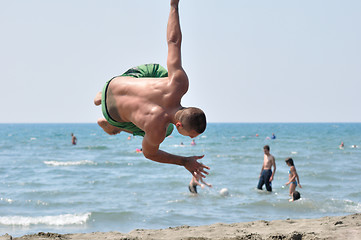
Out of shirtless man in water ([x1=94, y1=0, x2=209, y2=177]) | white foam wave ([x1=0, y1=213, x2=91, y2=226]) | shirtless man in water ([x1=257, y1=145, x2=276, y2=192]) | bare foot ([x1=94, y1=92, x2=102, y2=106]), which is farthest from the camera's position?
shirtless man in water ([x1=257, y1=145, x2=276, y2=192])

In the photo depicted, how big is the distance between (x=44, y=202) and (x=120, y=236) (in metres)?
6.97

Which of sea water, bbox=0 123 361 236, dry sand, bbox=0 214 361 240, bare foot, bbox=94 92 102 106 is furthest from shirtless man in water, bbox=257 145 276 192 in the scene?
bare foot, bbox=94 92 102 106

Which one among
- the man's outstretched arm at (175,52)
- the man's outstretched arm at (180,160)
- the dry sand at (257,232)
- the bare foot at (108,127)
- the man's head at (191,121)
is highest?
the man's outstretched arm at (175,52)

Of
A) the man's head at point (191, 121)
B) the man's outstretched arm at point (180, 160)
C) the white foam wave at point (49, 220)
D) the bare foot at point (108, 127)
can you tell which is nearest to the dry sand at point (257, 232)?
the white foam wave at point (49, 220)

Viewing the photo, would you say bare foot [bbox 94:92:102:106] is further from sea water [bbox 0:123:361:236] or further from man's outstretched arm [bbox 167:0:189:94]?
sea water [bbox 0:123:361:236]

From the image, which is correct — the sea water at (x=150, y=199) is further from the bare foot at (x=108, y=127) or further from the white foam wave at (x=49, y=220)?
the bare foot at (x=108, y=127)

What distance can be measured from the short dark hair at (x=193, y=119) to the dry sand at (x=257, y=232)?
4162mm

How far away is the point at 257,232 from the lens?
831 cm

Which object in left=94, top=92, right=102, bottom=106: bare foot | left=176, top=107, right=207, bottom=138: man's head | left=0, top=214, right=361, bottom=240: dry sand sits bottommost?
left=0, top=214, right=361, bottom=240: dry sand

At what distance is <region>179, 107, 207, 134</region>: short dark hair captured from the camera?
406cm

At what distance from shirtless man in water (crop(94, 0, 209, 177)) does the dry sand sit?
3688 millimetres

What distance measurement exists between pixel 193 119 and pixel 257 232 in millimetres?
4837

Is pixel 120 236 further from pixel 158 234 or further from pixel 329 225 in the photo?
pixel 329 225

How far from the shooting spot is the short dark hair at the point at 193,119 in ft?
13.3
